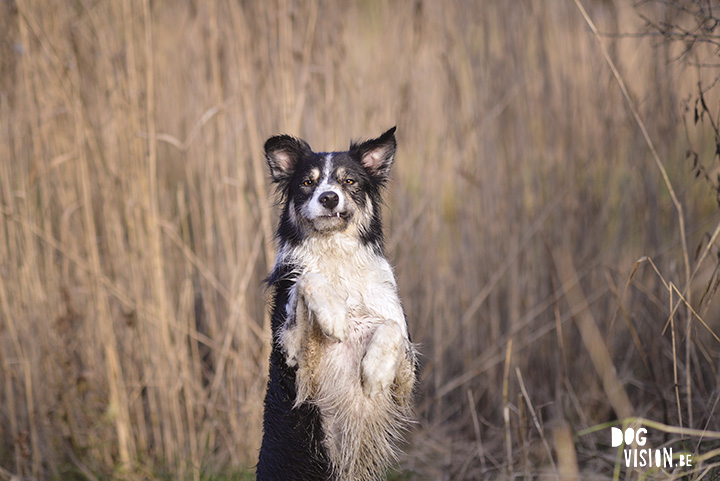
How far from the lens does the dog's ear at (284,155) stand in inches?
121

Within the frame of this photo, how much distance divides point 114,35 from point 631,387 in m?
4.26

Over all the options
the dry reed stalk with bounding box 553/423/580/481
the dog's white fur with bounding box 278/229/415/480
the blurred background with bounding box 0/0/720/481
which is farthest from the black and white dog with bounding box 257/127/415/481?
the blurred background with bounding box 0/0/720/481

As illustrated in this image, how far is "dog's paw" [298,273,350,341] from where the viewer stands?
2.41m


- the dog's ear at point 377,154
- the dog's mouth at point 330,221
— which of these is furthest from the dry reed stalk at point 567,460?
the dog's ear at point 377,154

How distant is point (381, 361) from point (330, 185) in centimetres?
84

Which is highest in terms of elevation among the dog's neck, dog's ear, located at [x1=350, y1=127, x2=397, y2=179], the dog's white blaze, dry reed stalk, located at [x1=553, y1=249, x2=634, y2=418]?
dog's ear, located at [x1=350, y1=127, x2=397, y2=179]

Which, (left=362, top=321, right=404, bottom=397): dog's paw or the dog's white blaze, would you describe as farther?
the dog's white blaze

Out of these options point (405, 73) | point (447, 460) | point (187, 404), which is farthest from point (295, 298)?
point (405, 73)

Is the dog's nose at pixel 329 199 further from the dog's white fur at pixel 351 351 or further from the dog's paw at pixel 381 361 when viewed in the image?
the dog's paw at pixel 381 361

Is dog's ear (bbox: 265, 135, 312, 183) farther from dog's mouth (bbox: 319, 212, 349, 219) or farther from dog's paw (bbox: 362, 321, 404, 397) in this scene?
dog's paw (bbox: 362, 321, 404, 397)

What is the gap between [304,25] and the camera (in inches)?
173

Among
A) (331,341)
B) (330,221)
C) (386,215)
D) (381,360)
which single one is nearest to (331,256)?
(330,221)

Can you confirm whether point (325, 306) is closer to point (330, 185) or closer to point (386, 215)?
point (330, 185)

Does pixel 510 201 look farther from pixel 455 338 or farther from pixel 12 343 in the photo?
pixel 12 343
